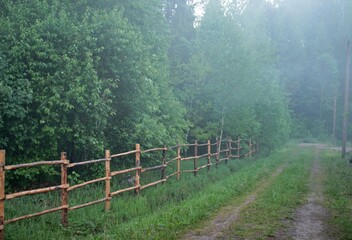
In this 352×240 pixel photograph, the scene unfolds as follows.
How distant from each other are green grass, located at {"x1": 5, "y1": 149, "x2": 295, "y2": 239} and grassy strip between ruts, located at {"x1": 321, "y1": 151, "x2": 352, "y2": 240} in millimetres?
2624

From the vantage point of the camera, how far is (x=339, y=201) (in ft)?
34.7

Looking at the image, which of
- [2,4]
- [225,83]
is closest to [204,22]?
[225,83]

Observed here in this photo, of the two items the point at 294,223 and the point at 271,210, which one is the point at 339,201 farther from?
the point at 294,223

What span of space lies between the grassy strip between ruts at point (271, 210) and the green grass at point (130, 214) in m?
0.88

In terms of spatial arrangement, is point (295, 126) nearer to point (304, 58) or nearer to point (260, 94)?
point (304, 58)

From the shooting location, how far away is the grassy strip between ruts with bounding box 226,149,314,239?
7.53 metres

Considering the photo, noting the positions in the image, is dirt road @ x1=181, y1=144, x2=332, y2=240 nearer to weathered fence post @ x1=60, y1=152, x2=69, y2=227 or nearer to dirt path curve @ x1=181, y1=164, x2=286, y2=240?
dirt path curve @ x1=181, y1=164, x2=286, y2=240

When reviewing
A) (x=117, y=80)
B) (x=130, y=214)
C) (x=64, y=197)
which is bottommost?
(x=130, y=214)

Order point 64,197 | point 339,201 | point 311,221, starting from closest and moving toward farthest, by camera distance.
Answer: point 64,197, point 311,221, point 339,201

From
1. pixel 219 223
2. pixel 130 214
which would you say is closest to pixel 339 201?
pixel 219 223

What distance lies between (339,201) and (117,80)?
790 cm

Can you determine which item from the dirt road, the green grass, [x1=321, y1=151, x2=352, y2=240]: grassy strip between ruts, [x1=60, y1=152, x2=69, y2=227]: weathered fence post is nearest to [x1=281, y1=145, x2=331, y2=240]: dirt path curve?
the dirt road

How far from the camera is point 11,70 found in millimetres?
10969

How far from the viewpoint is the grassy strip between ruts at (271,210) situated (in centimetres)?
753
